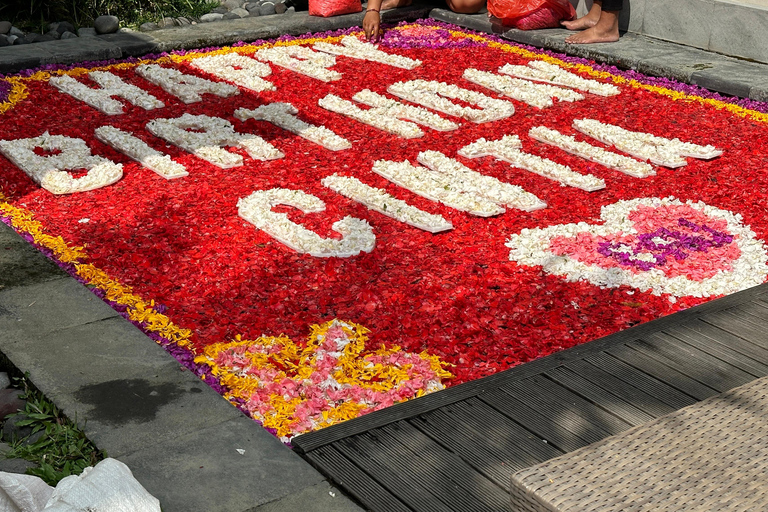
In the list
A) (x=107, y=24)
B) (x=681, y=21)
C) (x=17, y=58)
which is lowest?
(x=17, y=58)

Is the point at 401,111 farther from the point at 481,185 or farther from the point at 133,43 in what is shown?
the point at 133,43

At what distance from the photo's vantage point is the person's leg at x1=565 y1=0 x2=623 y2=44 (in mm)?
9477

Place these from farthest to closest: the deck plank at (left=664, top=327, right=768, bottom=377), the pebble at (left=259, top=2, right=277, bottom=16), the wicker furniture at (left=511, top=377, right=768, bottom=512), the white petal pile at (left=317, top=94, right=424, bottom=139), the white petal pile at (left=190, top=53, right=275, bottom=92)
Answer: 1. the pebble at (left=259, top=2, right=277, bottom=16)
2. the white petal pile at (left=190, top=53, right=275, bottom=92)
3. the white petal pile at (left=317, top=94, right=424, bottom=139)
4. the deck plank at (left=664, top=327, right=768, bottom=377)
5. the wicker furniture at (left=511, top=377, right=768, bottom=512)

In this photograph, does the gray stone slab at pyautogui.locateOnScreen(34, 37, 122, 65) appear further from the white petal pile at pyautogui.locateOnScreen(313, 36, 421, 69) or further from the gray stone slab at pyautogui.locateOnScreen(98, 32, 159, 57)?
the white petal pile at pyautogui.locateOnScreen(313, 36, 421, 69)

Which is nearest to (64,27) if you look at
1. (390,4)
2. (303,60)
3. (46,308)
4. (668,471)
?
(303,60)

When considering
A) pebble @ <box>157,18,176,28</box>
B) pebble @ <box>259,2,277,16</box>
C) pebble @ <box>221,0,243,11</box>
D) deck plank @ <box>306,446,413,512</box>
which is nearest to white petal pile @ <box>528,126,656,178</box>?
deck plank @ <box>306,446,413,512</box>

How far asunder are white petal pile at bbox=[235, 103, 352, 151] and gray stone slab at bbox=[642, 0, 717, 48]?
448 cm

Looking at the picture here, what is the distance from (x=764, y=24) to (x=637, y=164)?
339 centimetres

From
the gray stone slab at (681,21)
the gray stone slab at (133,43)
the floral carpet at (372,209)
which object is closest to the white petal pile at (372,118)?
the floral carpet at (372,209)

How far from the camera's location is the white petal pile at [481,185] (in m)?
5.74

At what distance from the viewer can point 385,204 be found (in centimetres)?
565

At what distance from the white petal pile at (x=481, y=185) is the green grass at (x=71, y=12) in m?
5.36

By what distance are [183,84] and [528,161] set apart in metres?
3.40

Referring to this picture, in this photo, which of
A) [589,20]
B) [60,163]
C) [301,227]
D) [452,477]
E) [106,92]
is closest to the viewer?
[452,477]
